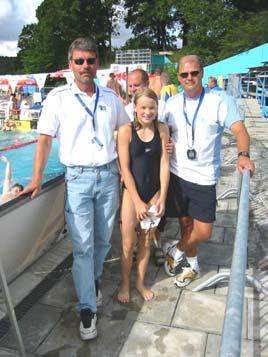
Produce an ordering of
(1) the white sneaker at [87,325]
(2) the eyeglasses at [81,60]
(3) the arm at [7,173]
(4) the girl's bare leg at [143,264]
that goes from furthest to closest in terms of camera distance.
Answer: (3) the arm at [7,173] → (4) the girl's bare leg at [143,264] → (1) the white sneaker at [87,325] → (2) the eyeglasses at [81,60]

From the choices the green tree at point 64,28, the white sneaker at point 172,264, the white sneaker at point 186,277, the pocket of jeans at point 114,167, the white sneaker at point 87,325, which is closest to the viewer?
the white sneaker at point 87,325

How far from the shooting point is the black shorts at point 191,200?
338 cm

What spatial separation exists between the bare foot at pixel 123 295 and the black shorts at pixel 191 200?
2.45 feet

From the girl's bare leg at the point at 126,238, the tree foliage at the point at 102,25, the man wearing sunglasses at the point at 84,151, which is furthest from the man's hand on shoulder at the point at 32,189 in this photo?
the tree foliage at the point at 102,25

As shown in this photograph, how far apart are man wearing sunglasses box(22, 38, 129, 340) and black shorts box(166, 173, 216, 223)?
2.17 ft

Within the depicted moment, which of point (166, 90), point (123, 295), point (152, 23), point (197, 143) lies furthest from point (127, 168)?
point (152, 23)

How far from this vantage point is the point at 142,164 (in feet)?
10.3

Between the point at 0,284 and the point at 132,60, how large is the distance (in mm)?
50504

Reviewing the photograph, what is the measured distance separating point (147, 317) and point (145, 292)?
0.32 m

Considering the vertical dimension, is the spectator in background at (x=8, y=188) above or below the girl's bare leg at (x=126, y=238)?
above

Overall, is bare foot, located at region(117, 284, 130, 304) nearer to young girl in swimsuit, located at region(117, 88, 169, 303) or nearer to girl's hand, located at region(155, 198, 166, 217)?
young girl in swimsuit, located at region(117, 88, 169, 303)

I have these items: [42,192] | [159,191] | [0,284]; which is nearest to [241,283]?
[0,284]

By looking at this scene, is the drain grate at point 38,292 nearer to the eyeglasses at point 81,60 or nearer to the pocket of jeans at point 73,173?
the pocket of jeans at point 73,173

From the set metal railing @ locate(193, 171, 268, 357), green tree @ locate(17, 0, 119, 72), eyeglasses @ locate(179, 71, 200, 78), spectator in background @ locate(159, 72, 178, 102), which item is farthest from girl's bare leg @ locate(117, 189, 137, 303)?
green tree @ locate(17, 0, 119, 72)
